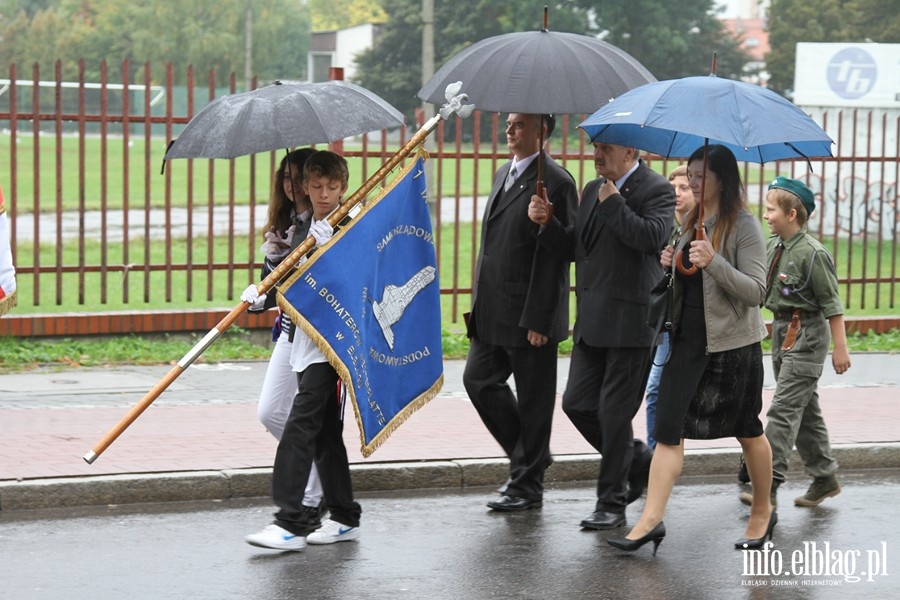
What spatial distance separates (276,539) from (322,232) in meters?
1.32

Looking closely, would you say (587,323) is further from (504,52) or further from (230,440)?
(230,440)

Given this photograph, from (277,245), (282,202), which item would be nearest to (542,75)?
(282,202)

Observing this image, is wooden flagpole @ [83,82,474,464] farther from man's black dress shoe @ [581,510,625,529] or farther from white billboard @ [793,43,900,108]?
white billboard @ [793,43,900,108]

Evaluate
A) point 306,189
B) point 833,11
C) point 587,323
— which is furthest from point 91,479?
point 833,11

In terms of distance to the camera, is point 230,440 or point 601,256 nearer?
point 601,256

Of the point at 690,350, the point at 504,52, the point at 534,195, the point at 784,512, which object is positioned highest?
the point at 504,52

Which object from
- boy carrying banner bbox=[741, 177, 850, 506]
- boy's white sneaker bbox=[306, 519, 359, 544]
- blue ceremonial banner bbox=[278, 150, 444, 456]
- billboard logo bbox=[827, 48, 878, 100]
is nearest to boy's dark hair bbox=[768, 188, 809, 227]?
boy carrying banner bbox=[741, 177, 850, 506]

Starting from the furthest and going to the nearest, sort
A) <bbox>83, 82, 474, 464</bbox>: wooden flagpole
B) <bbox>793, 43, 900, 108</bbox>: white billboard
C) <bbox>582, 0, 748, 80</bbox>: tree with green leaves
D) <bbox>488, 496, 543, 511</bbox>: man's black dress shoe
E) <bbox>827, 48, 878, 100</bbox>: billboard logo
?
<bbox>582, 0, 748, 80</bbox>: tree with green leaves → <bbox>827, 48, 878, 100</bbox>: billboard logo → <bbox>793, 43, 900, 108</bbox>: white billboard → <bbox>488, 496, 543, 511</bbox>: man's black dress shoe → <bbox>83, 82, 474, 464</bbox>: wooden flagpole

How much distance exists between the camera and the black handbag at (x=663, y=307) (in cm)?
602

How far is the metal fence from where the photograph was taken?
1096 centimetres

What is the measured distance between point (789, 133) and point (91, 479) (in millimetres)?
3671

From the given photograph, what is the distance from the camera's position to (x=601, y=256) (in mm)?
6535

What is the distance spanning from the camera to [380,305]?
244 inches

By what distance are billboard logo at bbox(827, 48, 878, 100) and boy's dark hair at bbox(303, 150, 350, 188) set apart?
18.0 metres
